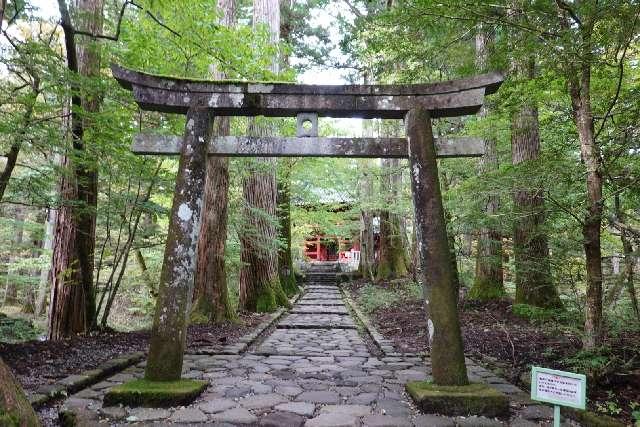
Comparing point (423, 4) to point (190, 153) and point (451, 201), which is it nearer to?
point (190, 153)

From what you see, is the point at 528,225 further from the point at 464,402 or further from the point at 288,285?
the point at 288,285

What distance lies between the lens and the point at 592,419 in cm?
352

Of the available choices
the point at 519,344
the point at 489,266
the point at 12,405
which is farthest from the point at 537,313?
the point at 12,405

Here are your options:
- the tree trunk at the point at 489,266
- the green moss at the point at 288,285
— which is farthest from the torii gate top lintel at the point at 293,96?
the green moss at the point at 288,285

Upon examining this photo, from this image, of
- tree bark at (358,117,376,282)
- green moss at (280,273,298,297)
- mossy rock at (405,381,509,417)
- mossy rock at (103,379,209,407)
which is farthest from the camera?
tree bark at (358,117,376,282)

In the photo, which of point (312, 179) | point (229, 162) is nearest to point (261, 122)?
point (229, 162)

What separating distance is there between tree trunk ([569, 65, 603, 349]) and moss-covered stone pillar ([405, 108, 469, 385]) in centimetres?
137

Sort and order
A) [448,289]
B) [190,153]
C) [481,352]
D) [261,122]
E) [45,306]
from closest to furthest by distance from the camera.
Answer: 1. [448,289]
2. [190,153]
3. [481,352]
4. [261,122]
5. [45,306]

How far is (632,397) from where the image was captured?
3865mm

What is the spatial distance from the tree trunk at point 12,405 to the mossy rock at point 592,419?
13.4 ft

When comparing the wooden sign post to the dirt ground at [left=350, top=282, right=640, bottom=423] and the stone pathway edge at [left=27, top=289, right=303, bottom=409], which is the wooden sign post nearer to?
the dirt ground at [left=350, top=282, right=640, bottom=423]

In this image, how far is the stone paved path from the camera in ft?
12.2

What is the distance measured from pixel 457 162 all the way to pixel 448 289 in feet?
22.8

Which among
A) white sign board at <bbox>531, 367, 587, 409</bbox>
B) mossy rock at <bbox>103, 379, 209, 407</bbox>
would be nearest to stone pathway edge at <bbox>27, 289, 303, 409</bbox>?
mossy rock at <bbox>103, 379, 209, 407</bbox>
